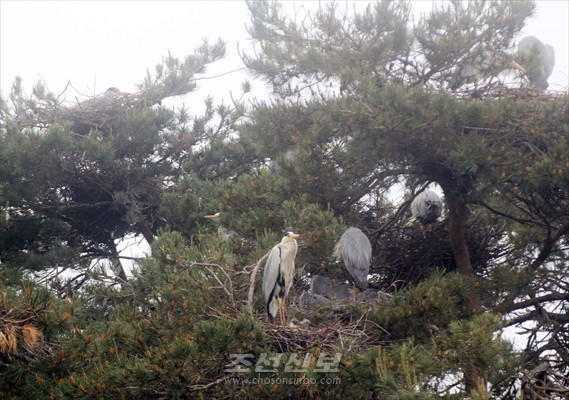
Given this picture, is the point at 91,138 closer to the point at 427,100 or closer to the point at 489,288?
the point at 427,100

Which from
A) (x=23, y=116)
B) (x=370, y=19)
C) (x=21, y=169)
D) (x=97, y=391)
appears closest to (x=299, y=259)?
(x=97, y=391)

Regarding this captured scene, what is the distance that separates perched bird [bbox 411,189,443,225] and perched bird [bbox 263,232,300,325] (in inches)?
94.3

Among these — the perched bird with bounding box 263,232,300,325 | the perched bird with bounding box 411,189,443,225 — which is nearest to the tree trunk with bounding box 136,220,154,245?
the perched bird with bounding box 411,189,443,225

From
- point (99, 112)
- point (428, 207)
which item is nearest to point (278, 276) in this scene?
point (428, 207)

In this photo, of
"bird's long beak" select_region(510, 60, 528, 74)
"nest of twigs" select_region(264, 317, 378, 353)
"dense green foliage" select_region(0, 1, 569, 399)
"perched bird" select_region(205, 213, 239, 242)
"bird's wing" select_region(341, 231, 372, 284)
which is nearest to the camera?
"dense green foliage" select_region(0, 1, 569, 399)

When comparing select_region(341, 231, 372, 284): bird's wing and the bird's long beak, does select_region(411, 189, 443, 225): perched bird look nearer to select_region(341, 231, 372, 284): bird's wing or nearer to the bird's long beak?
the bird's long beak

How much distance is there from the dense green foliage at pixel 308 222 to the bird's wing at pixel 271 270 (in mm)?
207

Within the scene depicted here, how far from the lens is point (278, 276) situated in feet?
19.6

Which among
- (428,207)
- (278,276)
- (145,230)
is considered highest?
(278,276)

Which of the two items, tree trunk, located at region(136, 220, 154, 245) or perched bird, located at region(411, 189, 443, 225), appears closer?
perched bird, located at region(411, 189, 443, 225)

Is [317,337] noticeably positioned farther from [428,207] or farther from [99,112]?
[99,112]

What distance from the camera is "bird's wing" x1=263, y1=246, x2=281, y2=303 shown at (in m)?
5.91

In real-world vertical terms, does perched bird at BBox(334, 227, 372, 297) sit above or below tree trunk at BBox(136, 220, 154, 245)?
above

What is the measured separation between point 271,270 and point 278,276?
8 centimetres
